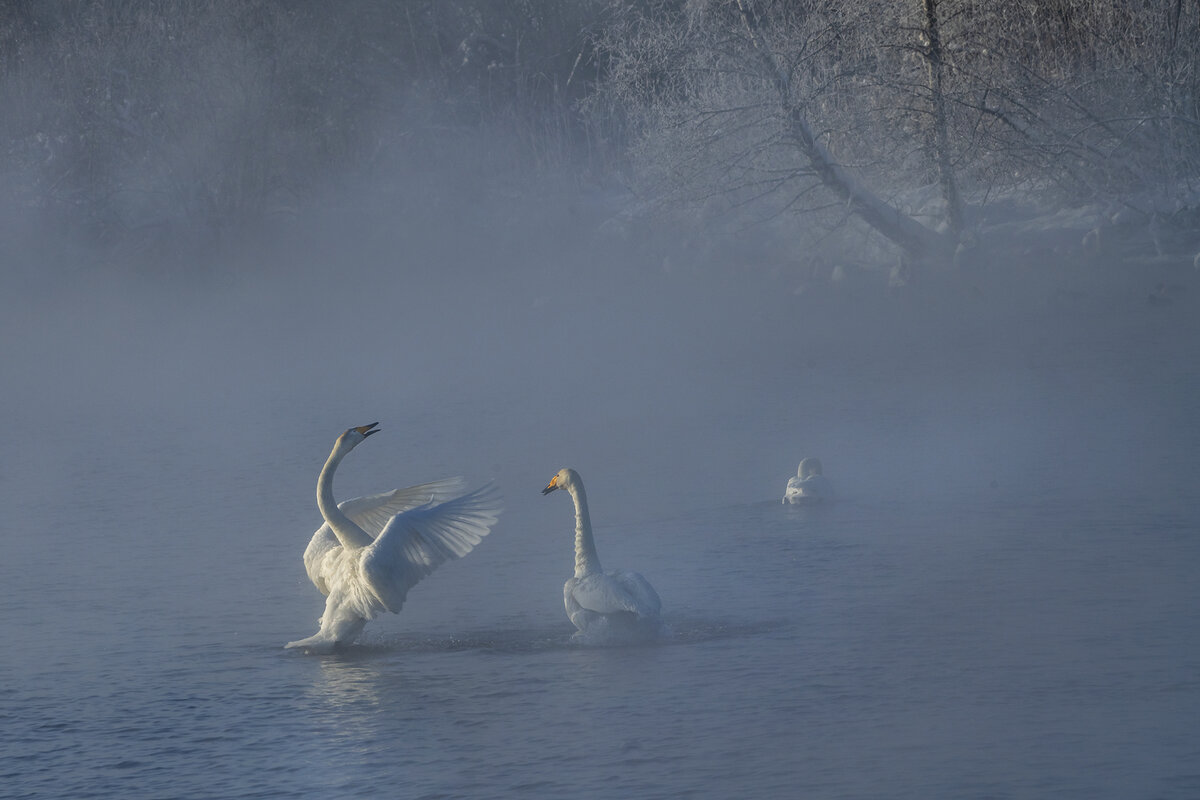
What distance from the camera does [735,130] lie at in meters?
19.1

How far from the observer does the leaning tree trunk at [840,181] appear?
18.9 m

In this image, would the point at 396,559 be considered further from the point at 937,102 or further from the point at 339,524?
the point at 937,102

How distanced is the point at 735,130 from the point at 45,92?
14349 mm

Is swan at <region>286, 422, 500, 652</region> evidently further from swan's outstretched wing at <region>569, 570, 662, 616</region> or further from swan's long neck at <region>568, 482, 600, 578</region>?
swan's outstretched wing at <region>569, 570, 662, 616</region>

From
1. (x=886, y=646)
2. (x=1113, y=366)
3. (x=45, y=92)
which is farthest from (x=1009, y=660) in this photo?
(x=45, y=92)

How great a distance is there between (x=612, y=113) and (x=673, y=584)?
56.2 feet

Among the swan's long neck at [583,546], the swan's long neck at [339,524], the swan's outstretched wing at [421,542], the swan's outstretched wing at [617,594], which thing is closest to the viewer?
the swan's outstretched wing at [617,594]

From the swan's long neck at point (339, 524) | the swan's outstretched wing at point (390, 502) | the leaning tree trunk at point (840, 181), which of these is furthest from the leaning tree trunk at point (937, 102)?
the swan's long neck at point (339, 524)

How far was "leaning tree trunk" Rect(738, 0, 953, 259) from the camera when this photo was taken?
62.0ft

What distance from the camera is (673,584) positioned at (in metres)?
8.85

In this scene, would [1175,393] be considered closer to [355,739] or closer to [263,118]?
[355,739]

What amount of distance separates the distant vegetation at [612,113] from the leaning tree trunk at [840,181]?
3 centimetres

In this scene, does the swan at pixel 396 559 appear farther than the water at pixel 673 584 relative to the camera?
Yes

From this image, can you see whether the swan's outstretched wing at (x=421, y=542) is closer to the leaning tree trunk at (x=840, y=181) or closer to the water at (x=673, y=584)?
the water at (x=673, y=584)
